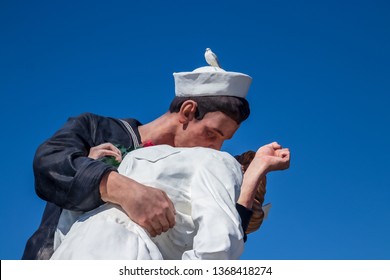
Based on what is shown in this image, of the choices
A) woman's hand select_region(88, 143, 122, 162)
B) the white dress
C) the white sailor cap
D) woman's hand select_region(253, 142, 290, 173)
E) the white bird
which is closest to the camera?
the white dress

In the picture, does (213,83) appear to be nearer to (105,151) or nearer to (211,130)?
(211,130)

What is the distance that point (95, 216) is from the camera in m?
2.93

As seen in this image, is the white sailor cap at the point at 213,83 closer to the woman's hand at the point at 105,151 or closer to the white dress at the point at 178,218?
the woman's hand at the point at 105,151

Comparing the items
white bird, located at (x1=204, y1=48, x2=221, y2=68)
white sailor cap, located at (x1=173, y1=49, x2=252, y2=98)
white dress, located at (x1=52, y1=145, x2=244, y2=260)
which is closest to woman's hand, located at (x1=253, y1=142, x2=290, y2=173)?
white dress, located at (x1=52, y1=145, x2=244, y2=260)

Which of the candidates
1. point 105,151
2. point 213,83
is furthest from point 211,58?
point 105,151

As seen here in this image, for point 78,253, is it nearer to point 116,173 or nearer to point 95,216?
point 95,216

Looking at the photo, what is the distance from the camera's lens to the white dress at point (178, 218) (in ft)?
8.82

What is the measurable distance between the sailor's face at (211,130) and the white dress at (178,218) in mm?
672

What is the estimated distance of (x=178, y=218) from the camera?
9.52 ft

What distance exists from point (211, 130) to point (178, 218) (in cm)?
97

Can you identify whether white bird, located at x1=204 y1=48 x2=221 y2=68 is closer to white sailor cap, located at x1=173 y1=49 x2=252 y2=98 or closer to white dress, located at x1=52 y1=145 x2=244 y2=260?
white sailor cap, located at x1=173 y1=49 x2=252 y2=98

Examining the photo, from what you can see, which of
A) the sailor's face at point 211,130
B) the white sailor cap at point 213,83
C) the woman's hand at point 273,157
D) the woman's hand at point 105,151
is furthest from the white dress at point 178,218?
the white sailor cap at point 213,83

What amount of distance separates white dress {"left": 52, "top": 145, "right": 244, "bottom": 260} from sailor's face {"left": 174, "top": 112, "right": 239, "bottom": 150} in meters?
0.67

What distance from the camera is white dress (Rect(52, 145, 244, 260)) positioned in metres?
2.69
